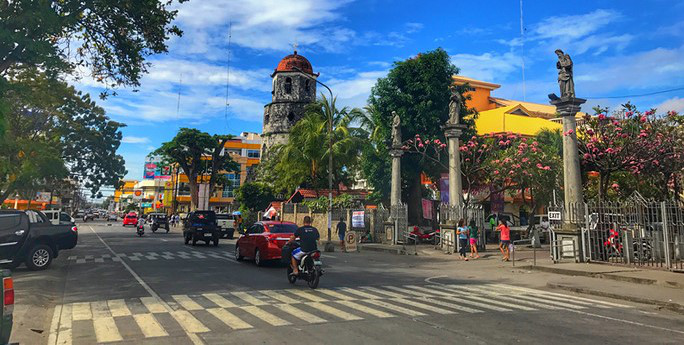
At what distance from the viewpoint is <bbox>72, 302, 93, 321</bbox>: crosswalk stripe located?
7086 mm

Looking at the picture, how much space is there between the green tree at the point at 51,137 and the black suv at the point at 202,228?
9.52 meters

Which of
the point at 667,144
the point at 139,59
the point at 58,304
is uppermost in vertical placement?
the point at 139,59

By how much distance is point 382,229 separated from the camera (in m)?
27.3

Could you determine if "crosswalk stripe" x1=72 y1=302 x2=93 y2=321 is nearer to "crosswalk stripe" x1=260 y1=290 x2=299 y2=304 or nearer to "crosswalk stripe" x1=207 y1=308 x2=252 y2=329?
"crosswalk stripe" x1=207 y1=308 x2=252 y2=329

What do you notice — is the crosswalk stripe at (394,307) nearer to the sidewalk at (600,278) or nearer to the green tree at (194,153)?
the sidewalk at (600,278)

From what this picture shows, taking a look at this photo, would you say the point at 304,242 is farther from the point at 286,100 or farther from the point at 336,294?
the point at 286,100

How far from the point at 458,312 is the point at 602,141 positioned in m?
14.8

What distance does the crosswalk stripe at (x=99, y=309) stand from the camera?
720cm

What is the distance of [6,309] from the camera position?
4.26 metres

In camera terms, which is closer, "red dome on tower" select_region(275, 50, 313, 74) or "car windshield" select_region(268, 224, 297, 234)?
"car windshield" select_region(268, 224, 297, 234)

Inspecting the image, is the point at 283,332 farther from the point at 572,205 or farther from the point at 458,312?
the point at 572,205

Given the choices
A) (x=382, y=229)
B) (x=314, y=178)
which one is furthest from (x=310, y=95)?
(x=382, y=229)

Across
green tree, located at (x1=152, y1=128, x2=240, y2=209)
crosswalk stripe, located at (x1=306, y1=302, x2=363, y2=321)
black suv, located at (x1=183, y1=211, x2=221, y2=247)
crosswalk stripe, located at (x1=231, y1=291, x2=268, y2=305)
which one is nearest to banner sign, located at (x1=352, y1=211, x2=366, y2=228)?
black suv, located at (x1=183, y1=211, x2=221, y2=247)

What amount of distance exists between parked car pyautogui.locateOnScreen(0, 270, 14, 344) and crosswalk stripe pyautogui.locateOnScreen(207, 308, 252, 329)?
281 centimetres
